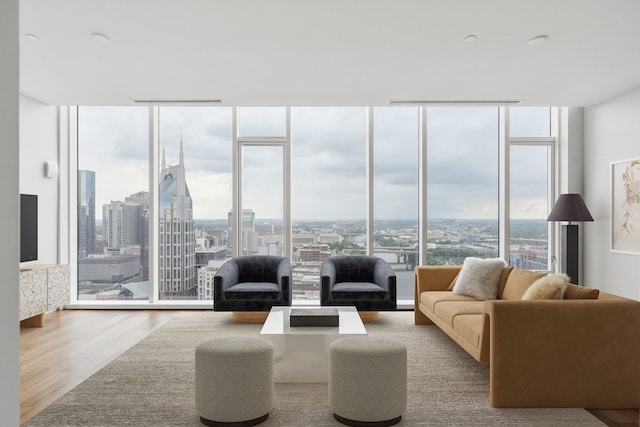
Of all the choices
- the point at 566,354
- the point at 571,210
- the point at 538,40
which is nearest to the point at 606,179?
the point at 571,210

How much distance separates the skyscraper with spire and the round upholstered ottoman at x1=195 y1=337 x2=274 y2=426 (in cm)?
383

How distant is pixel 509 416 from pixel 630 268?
364 centimetres

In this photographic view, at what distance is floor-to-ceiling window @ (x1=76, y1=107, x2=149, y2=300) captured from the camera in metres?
6.35

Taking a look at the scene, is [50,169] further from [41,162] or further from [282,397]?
[282,397]

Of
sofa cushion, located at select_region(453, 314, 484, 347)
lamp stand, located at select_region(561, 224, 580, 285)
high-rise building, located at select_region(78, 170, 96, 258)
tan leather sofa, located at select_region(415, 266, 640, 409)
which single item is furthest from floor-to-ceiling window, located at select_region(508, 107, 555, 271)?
high-rise building, located at select_region(78, 170, 96, 258)

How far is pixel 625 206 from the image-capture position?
5391 millimetres

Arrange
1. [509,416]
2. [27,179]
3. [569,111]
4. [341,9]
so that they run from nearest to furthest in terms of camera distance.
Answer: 1. [509,416]
2. [341,9]
3. [27,179]
4. [569,111]

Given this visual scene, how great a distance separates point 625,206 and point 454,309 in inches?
118

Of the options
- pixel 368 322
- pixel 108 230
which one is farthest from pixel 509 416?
pixel 108 230

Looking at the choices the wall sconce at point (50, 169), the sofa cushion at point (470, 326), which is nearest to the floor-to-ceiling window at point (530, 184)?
the sofa cushion at point (470, 326)

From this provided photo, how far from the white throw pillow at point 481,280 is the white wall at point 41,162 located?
17.1ft

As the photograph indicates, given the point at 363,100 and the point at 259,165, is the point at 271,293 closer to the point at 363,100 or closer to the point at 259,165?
the point at 259,165

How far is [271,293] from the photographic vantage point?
202 inches

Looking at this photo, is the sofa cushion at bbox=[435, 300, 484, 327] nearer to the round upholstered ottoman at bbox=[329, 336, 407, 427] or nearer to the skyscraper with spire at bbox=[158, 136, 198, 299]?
the round upholstered ottoman at bbox=[329, 336, 407, 427]
